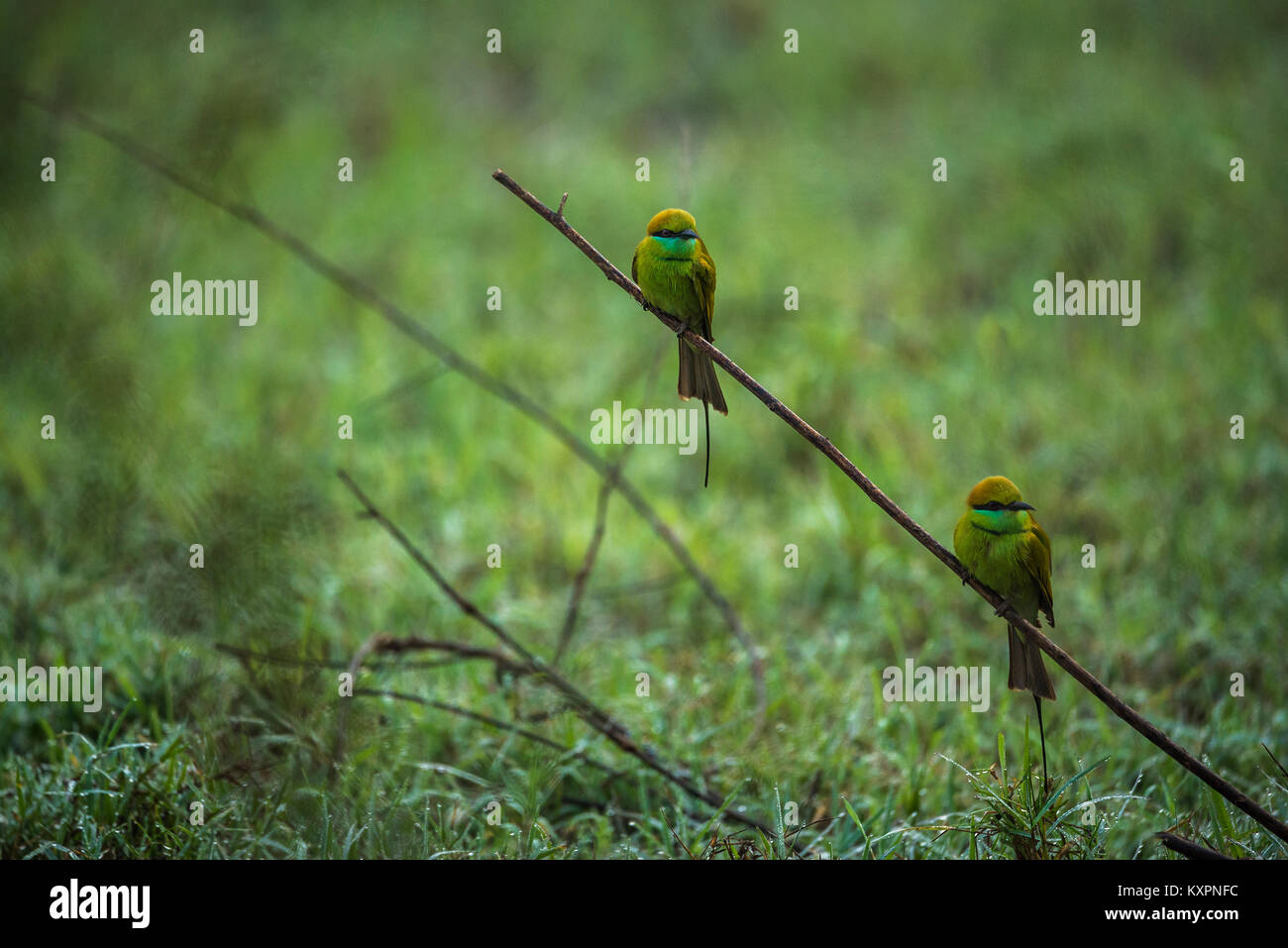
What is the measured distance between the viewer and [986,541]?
5.64 ft

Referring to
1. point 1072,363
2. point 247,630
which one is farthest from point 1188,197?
point 247,630

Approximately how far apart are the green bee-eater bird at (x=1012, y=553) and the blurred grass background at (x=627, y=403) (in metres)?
0.61

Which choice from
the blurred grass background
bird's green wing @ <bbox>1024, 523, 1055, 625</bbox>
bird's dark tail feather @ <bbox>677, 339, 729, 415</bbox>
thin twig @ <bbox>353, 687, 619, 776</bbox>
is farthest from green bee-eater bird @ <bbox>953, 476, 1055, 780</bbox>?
thin twig @ <bbox>353, 687, 619, 776</bbox>

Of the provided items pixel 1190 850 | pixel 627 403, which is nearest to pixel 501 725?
pixel 1190 850

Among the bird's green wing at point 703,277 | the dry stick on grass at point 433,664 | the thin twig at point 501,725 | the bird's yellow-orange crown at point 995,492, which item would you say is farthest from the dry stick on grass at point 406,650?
the bird's yellow-orange crown at point 995,492

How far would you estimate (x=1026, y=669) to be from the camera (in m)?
1.64

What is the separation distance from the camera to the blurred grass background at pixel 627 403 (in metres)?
2.66

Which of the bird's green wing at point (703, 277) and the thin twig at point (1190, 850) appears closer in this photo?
the thin twig at point (1190, 850)

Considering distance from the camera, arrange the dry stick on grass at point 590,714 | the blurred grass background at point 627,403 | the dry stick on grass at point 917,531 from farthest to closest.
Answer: the blurred grass background at point 627,403
the dry stick on grass at point 590,714
the dry stick on grass at point 917,531

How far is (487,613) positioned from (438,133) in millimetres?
4515

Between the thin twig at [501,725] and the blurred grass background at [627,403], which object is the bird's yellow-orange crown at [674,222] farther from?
the thin twig at [501,725]

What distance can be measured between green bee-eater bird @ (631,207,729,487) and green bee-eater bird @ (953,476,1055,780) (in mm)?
475

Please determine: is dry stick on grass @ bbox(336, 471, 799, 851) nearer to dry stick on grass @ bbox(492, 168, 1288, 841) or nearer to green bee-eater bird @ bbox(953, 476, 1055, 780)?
green bee-eater bird @ bbox(953, 476, 1055, 780)

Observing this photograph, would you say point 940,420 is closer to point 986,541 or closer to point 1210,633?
point 1210,633
